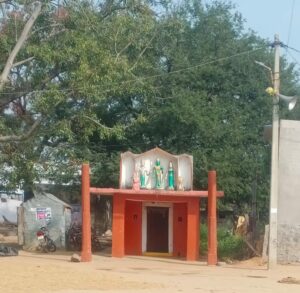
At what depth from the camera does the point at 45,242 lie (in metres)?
31.5

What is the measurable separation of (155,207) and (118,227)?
229 centimetres

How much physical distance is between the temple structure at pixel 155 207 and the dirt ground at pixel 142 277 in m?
1.19

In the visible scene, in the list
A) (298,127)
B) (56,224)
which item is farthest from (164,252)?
(298,127)

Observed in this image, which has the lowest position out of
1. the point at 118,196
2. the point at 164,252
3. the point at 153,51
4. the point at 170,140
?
the point at 164,252

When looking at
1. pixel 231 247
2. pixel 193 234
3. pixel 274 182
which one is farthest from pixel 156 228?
pixel 274 182

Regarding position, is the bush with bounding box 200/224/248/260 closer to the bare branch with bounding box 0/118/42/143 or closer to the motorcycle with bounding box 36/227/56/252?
the motorcycle with bounding box 36/227/56/252

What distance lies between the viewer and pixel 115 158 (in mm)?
34031

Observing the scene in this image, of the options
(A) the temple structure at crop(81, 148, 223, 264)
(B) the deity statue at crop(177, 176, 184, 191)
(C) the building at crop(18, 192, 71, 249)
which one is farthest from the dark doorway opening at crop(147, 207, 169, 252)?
(C) the building at crop(18, 192, 71, 249)

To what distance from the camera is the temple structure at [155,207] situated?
27.1 m

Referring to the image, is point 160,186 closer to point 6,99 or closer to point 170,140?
point 170,140

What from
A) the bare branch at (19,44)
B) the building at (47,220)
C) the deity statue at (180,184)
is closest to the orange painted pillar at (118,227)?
the deity statue at (180,184)

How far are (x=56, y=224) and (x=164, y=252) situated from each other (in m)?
5.65

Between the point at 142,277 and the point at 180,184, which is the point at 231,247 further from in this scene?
the point at 142,277

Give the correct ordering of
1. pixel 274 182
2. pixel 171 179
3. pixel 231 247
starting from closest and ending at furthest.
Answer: pixel 274 182 → pixel 171 179 → pixel 231 247
